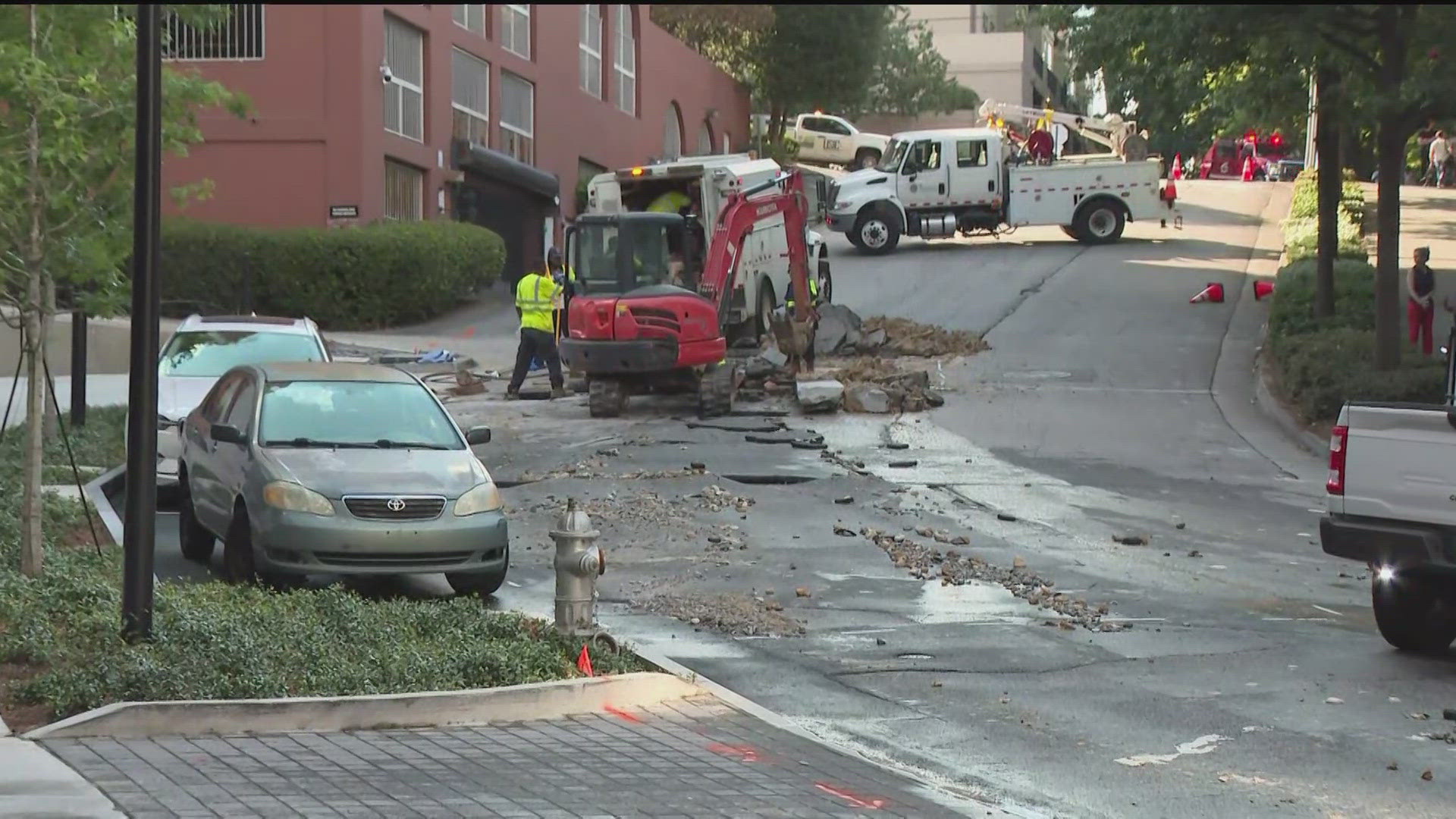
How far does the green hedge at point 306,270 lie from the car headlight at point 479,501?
19.1m

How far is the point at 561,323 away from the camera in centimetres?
2362

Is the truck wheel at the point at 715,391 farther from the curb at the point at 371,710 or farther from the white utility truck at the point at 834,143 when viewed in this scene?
the white utility truck at the point at 834,143

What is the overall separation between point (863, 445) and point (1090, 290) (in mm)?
14560

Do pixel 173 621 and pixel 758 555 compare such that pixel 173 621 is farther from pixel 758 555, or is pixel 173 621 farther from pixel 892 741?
pixel 758 555

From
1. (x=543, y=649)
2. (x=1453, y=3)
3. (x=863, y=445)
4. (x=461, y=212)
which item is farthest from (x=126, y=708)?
(x=461, y=212)

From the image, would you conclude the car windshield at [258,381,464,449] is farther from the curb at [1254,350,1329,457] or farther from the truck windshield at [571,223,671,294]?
the curb at [1254,350,1329,457]

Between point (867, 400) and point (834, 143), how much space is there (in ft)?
117

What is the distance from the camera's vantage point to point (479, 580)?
11.7m

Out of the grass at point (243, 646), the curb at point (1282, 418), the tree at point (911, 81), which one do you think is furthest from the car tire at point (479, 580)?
the tree at point (911, 81)

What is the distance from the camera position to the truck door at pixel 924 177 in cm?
3847

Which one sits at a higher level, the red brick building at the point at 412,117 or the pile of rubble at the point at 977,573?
the red brick building at the point at 412,117

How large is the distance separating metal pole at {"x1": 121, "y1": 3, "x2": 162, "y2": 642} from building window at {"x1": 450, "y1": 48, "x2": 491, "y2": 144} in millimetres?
27150

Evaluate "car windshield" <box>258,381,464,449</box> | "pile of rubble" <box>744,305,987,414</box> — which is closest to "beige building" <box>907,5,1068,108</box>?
"pile of rubble" <box>744,305,987,414</box>

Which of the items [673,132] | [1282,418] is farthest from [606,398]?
[673,132]
